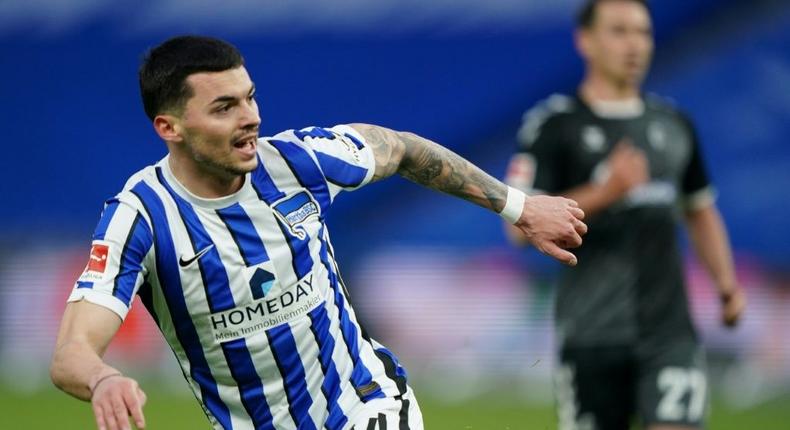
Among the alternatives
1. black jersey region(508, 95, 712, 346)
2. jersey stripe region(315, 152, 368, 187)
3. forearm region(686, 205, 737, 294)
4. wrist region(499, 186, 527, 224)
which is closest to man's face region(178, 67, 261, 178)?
jersey stripe region(315, 152, 368, 187)

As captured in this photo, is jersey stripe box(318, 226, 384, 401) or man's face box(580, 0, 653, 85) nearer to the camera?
jersey stripe box(318, 226, 384, 401)

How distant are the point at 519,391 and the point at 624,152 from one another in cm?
388

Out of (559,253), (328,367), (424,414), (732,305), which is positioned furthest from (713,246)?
(328,367)

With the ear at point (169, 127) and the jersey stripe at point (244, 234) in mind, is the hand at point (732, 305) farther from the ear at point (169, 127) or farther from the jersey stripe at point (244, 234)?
the ear at point (169, 127)

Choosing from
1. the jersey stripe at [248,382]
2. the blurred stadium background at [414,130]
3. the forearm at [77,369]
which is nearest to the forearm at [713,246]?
Answer: the blurred stadium background at [414,130]

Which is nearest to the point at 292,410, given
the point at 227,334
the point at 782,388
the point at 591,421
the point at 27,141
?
the point at 227,334

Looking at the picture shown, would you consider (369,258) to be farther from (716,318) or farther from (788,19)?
(788,19)

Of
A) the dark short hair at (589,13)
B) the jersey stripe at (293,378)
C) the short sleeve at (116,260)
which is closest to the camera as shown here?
the short sleeve at (116,260)

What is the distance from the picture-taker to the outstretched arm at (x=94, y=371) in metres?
3.82

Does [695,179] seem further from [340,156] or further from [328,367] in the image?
[328,367]

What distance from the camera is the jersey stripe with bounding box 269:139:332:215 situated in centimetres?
512

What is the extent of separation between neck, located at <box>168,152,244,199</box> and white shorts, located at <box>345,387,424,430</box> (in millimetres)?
880

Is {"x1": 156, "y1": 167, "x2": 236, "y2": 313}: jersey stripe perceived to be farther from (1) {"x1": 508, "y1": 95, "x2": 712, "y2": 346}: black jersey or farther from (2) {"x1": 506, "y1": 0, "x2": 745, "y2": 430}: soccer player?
(1) {"x1": 508, "y1": 95, "x2": 712, "y2": 346}: black jersey

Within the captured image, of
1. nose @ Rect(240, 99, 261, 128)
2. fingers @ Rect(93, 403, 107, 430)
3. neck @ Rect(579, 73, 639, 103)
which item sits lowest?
fingers @ Rect(93, 403, 107, 430)
